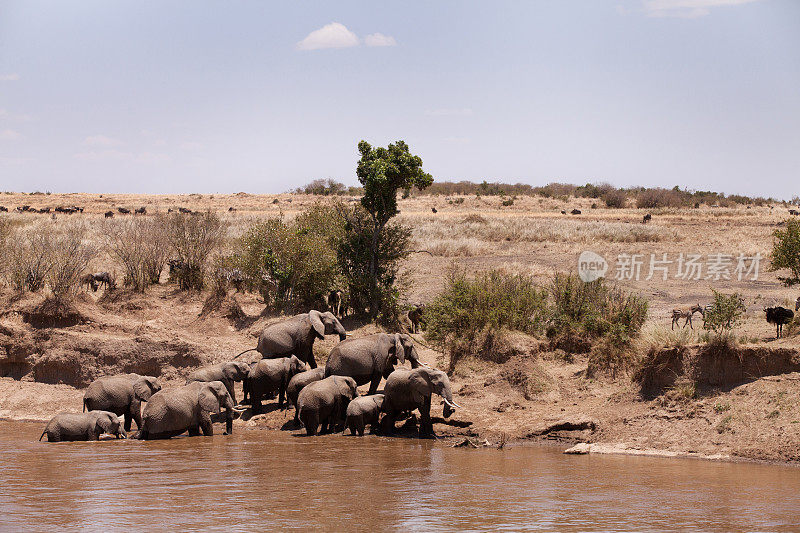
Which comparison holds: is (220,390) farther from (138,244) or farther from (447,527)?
(138,244)

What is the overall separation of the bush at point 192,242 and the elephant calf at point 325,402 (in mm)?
11226

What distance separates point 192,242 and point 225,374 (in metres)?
10.9

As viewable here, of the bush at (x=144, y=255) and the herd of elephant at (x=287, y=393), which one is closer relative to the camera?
the herd of elephant at (x=287, y=393)

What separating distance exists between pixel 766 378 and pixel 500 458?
526 cm

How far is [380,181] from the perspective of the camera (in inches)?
922

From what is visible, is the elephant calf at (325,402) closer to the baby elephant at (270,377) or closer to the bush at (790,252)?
the baby elephant at (270,377)

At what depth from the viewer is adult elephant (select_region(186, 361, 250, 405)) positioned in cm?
1656

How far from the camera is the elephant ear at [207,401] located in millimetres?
14820

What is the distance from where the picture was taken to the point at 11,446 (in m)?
14.1

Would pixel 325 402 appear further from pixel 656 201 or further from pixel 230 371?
pixel 656 201

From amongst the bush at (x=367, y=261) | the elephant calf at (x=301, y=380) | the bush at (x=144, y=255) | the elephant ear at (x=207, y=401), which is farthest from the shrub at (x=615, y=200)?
the elephant ear at (x=207, y=401)

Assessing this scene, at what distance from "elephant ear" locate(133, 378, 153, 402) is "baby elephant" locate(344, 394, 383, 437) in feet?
13.7

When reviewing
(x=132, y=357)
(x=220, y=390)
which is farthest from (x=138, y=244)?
(x=220, y=390)

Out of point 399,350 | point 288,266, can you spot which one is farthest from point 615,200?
point 399,350
